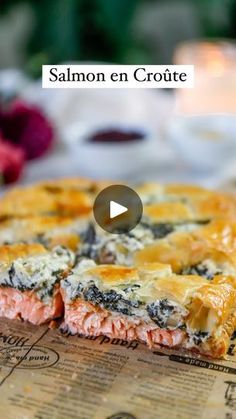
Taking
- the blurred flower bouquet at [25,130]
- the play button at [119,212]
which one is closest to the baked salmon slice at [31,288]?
the play button at [119,212]

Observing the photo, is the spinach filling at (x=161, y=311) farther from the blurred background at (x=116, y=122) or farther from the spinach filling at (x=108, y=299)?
the blurred background at (x=116, y=122)

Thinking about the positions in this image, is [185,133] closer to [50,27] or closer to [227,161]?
[227,161]

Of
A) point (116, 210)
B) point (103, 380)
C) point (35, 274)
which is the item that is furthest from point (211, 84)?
point (103, 380)

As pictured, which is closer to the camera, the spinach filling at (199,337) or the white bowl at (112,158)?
the spinach filling at (199,337)

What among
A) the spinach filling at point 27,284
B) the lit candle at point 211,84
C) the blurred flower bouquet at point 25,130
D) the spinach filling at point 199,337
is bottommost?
the spinach filling at point 199,337

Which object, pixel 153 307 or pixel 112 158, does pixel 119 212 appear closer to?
pixel 153 307

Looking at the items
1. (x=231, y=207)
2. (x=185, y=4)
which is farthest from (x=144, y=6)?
(x=231, y=207)

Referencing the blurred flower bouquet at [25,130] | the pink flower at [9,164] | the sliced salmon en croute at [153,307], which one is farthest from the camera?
the blurred flower bouquet at [25,130]
